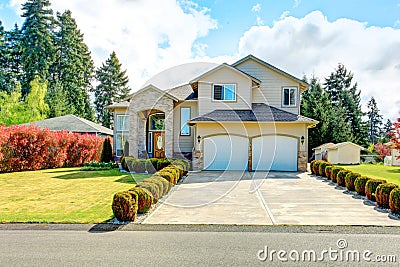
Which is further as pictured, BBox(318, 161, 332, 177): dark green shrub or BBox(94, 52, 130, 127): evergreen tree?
BBox(94, 52, 130, 127): evergreen tree

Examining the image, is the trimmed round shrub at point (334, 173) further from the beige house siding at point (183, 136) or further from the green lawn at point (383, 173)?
the beige house siding at point (183, 136)

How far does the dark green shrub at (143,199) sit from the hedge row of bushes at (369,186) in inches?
272

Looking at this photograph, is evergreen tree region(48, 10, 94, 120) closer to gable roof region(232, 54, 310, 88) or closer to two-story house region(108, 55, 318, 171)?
two-story house region(108, 55, 318, 171)

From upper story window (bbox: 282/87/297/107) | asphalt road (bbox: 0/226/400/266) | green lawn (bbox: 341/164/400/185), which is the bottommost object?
asphalt road (bbox: 0/226/400/266)

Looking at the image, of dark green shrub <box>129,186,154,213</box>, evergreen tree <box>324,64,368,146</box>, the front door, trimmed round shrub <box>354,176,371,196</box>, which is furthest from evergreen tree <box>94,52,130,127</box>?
trimmed round shrub <box>354,176,371,196</box>

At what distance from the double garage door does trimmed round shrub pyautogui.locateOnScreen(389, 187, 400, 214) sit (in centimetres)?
1027

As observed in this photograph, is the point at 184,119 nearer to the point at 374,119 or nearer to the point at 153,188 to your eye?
the point at 153,188

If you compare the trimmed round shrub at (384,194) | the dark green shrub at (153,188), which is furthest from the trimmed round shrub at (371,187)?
the dark green shrub at (153,188)

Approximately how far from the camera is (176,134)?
21.2 meters

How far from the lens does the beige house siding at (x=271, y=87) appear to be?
21.2 meters

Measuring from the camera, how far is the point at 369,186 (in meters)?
10.9

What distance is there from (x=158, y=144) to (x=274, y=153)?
8580 millimetres

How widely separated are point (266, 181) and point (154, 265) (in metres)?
10.8

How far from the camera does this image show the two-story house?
19.2 meters
